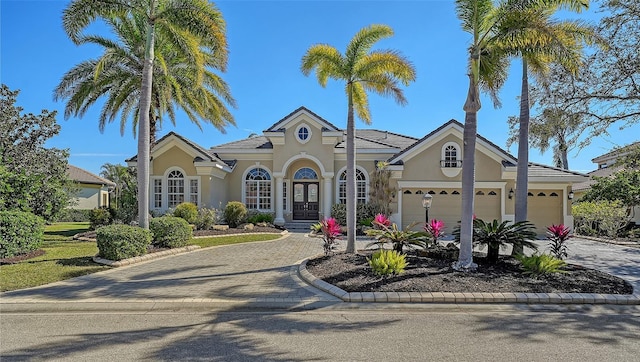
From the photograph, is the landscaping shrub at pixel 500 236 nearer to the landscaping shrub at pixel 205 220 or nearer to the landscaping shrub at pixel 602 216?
the landscaping shrub at pixel 205 220

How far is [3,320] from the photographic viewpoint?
592 cm

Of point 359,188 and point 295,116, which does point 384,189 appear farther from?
point 295,116

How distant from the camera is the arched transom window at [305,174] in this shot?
73.7ft

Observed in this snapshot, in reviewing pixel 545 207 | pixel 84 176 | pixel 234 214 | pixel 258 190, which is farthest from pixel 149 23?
pixel 84 176

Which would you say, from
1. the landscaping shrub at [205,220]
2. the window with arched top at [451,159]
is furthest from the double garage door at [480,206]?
the landscaping shrub at [205,220]

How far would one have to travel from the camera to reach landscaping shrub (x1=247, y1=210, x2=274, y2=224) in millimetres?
19891

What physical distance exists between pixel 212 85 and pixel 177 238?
32.5 feet

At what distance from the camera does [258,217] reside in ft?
66.4

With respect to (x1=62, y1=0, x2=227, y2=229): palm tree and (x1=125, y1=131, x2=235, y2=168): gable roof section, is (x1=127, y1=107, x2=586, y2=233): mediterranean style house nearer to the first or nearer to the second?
(x1=125, y1=131, x2=235, y2=168): gable roof section

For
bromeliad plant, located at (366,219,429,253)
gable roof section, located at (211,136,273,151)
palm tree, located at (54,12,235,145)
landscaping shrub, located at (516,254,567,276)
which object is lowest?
landscaping shrub, located at (516,254,567,276)

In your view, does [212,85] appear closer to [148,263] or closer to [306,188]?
[306,188]

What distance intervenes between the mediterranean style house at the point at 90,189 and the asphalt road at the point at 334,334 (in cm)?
3399

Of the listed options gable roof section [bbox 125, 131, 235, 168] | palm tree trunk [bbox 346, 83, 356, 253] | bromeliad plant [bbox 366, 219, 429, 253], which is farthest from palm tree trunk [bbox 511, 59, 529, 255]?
gable roof section [bbox 125, 131, 235, 168]

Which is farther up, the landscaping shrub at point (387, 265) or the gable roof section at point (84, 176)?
the gable roof section at point (84, 176)
